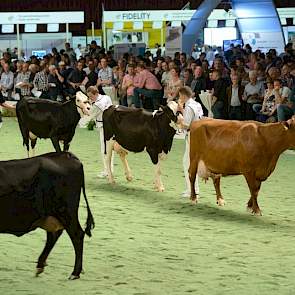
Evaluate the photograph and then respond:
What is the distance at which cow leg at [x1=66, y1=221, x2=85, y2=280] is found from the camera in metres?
6.55

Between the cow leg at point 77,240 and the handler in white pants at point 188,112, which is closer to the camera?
the cow leg at point 77,240

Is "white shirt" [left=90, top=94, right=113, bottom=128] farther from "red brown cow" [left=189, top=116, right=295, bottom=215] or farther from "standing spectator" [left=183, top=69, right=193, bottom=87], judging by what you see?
"standing spectator" [left=183, top=69, right=193, bottom=87]

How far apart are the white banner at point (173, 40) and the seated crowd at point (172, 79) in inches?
28.7

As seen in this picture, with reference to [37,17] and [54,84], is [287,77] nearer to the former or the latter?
[54,84]

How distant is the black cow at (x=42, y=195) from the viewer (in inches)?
251

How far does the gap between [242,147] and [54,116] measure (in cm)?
412

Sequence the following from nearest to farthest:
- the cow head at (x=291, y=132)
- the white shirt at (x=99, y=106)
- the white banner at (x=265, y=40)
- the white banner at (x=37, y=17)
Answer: the cow head at (x=291, y=132)
the white shirt at (x=99, y=106)
the white banner at (x=265, y=40)
the white banner at (x=37, y=17)

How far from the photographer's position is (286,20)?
27922 millimetres

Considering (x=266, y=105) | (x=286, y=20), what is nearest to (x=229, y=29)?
(x=286, y=20)

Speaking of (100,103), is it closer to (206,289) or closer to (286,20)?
(206,289)

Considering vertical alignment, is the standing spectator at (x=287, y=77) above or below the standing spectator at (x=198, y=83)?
above

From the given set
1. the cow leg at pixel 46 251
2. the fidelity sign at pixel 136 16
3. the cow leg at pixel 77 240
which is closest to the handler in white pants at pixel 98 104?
the cow leg at pixel 46 251

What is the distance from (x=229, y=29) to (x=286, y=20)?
8.14 ft

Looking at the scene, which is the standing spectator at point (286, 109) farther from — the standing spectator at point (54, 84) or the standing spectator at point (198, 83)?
the standing spectator at point (54, 84)
